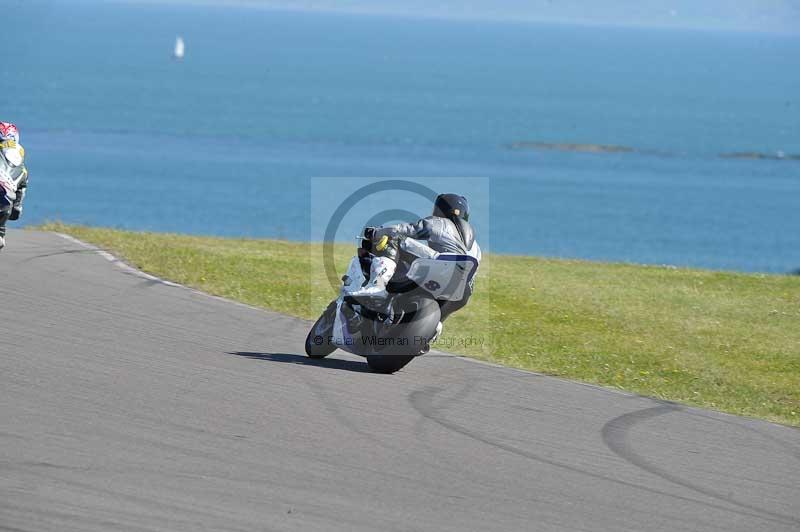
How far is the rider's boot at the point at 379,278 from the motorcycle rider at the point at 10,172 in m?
5.67

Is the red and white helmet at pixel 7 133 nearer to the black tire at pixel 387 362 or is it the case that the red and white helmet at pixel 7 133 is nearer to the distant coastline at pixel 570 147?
the black tire at pixel 387 362

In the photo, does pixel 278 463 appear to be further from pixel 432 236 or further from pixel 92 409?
pixel 432 236

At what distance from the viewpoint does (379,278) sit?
1077cm

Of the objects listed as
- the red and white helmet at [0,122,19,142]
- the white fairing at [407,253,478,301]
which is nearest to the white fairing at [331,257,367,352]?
the white fairing at [407,253,478,301]

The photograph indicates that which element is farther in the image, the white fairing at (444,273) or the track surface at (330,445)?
the white fairing at (444,273)

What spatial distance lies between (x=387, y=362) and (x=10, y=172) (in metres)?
6.18

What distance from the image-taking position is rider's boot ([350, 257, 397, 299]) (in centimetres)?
1075

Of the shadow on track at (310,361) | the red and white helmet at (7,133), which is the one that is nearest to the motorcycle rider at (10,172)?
the red and white helmet at (7,133)

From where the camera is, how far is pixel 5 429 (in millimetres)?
7949

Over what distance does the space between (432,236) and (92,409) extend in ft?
11.4

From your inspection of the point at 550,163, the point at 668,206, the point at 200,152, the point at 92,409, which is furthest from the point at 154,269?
the point at 550,163

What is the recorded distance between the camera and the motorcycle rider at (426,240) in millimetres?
10703

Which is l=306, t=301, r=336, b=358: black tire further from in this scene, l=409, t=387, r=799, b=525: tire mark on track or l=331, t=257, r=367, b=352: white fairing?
l=409, t=387, r=799, b=525: tire mark on track

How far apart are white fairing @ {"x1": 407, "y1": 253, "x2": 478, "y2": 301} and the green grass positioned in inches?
84.7
